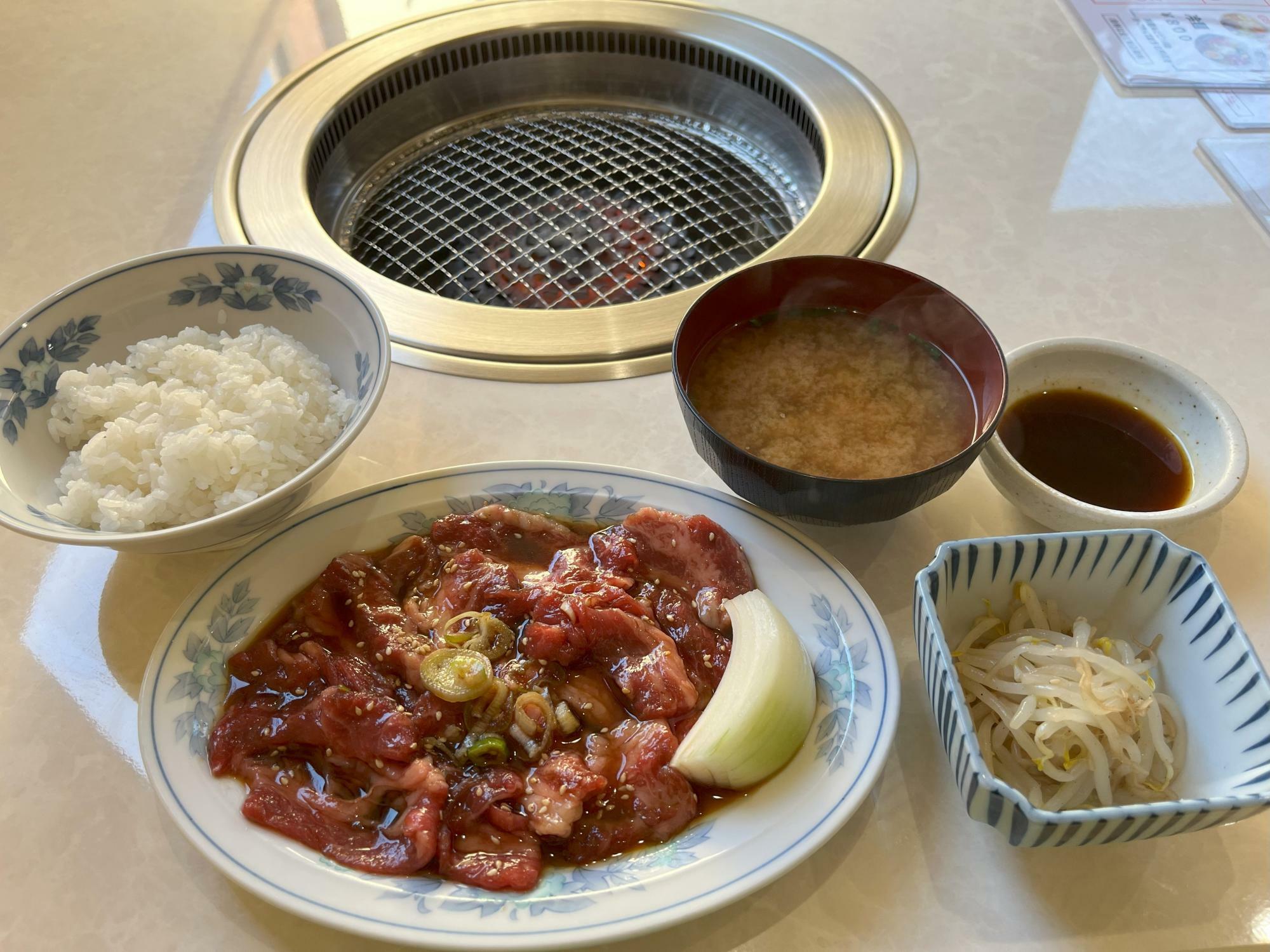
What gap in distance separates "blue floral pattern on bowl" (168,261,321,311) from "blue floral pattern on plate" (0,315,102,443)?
181 millimetres

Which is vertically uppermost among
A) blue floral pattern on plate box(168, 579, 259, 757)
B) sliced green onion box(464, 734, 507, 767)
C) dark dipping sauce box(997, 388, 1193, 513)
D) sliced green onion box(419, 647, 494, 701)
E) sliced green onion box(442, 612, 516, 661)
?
dark dipping sauce box(997, 388, 1193, 513)

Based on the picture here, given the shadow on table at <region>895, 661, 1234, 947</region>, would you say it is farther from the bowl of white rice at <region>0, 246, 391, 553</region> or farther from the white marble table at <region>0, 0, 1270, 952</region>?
the bowl of white rice at <region>0, 246, 391, 553</region>

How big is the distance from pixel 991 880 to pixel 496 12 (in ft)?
9.35

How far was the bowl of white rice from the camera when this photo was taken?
1519mm

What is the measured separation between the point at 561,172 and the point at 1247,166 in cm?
196

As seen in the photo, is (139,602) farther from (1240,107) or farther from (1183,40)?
(1183,40)

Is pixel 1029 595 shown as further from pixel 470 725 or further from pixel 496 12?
pixel 496 12

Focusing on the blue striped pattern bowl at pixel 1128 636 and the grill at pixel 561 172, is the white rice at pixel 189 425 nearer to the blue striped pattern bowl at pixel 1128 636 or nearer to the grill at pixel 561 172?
the grill at pixel 561 172

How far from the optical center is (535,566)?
1.67 m

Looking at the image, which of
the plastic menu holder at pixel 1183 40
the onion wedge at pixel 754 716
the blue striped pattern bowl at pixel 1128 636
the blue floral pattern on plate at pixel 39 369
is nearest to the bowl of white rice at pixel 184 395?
the blue floral pattern on plate at pixel 39 369

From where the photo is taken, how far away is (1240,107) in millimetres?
2768

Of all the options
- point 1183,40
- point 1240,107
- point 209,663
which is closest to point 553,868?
point 209,663

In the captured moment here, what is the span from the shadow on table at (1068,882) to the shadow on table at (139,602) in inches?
51.6

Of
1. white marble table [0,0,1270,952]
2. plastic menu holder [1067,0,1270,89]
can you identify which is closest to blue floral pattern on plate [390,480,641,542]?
white marble table [0,0,1270,952]
